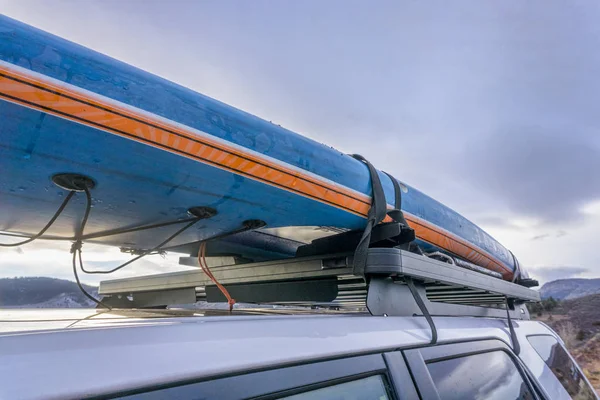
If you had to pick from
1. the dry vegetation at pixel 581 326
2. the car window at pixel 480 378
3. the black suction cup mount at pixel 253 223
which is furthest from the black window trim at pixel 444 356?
the dry vegetation at pixel 581 326

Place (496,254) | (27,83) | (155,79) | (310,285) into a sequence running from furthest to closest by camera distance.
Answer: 1. (496,254)
2. (310,285)
3. (155,79)
4. (27,83)

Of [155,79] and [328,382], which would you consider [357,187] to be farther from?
[328,382]

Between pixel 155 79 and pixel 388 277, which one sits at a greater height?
pixel 155 79

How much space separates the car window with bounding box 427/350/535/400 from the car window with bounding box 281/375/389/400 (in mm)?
260

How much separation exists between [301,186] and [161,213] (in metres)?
0.68

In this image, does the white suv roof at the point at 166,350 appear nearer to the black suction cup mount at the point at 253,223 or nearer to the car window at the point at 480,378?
the car window at the point at 480,378

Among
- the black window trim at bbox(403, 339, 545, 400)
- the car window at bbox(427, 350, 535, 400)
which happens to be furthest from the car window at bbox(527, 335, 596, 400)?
the car window at bbox(427, 350, 535, 400)

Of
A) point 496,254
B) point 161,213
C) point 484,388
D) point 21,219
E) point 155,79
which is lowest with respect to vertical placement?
point 484,388

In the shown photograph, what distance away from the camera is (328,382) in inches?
39.3

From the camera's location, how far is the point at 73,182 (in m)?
1.59

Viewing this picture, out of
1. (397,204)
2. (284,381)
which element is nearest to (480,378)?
(284,381)

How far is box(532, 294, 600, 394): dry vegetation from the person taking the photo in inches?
556

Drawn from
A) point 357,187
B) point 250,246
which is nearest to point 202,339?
point 357,187

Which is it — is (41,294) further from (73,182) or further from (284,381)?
(284,381)
